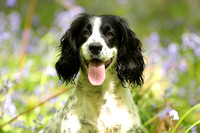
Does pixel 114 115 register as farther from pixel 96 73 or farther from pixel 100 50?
pixel 100 50

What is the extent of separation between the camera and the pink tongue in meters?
3.35

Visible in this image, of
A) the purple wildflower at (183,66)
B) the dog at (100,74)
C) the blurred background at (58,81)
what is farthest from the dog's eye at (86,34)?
the purple wildflower at (183,66)

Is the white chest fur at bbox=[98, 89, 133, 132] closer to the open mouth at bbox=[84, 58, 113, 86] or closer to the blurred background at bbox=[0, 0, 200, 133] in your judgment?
the open mouth at bbox=[84, 58, 113, 86]

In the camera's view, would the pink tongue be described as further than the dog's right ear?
No

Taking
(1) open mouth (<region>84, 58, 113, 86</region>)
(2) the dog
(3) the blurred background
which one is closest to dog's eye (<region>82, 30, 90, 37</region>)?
(2) the dog

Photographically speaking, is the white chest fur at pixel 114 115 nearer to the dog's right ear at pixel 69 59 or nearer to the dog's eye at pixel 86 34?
the dog's right ear at pixel 69 59

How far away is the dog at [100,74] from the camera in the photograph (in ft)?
11.2

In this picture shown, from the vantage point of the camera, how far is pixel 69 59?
12.1 ft

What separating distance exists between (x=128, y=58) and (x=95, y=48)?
571 millimetres

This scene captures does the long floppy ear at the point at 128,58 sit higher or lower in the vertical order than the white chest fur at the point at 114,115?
higher

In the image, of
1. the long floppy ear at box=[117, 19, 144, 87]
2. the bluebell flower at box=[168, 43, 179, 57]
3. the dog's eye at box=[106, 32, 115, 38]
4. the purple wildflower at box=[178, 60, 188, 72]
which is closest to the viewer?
the dog's eye at box=[106, 32, 115, 38]

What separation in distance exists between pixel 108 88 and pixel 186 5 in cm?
974

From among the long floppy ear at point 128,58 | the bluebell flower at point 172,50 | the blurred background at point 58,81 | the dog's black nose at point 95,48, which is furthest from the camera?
the bluebell flower at point 172,50

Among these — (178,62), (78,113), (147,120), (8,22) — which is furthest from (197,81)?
(8,22)
